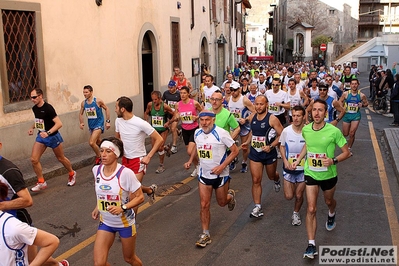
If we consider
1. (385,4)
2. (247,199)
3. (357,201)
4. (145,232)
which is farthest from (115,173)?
(385,4)

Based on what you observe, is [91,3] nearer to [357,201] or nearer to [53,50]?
[53,50]

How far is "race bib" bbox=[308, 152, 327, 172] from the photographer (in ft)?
19.2

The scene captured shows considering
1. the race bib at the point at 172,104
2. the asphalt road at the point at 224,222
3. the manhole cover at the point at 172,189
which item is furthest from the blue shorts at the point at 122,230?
the race bib at the point at 172,104

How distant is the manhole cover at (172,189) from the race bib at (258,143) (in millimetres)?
1919

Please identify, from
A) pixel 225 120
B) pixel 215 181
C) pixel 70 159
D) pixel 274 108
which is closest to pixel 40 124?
pixel 70 159

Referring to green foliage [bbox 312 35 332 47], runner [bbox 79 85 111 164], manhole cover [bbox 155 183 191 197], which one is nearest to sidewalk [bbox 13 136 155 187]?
runner [bbox 79 85 111 164]

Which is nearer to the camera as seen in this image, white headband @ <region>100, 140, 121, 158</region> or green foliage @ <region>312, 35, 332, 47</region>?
white headband @ <region>100, 140, 121, 158</region>

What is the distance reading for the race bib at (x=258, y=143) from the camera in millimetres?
7105

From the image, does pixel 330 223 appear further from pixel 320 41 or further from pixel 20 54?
pixel 320 41

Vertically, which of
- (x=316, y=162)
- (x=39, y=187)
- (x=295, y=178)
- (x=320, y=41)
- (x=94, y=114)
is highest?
(x=320, y=41)

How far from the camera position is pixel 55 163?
10305 millimetres

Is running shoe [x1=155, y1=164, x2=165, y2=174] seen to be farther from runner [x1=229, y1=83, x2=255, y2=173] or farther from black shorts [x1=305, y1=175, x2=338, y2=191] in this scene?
black shorts [x1=305, y1=175, x2=338, y2=191]

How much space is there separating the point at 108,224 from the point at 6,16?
23.3 ft

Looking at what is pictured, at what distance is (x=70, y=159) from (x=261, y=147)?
5303 mm
